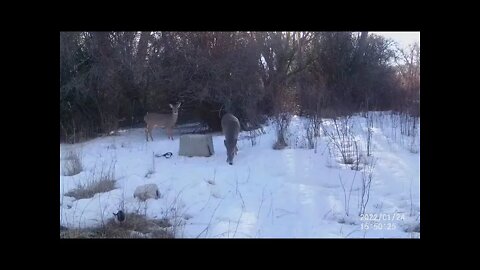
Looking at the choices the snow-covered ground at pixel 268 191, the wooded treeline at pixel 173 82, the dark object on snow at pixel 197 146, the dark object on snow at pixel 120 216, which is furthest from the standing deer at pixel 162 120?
the dark object on snow at pixel 120 216

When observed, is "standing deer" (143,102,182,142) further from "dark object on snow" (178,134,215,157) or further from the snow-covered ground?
"dark object on snow" (178,134,215,157)

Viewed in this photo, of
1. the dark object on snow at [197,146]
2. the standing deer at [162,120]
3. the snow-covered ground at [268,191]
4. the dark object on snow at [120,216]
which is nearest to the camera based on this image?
the snow-covered ground at [268,191]

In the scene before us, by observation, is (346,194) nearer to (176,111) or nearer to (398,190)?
(398,190)

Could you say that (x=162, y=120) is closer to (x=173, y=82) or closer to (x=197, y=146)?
(x=173, y=82)

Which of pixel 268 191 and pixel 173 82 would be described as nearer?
pixel 268 191

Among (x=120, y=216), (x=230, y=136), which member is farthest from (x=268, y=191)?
(x=230, y=136)

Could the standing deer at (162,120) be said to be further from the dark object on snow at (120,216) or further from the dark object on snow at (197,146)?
the dark object on snow at (120,216)

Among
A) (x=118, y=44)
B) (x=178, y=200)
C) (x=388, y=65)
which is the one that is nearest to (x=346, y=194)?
(x=178, y=200)

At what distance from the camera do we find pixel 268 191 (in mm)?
6637

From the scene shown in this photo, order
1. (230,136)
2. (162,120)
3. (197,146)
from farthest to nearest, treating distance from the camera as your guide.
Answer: (162,120) → (197,146) → (230,136)

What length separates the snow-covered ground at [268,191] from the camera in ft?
17.2

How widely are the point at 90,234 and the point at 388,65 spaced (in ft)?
53.8

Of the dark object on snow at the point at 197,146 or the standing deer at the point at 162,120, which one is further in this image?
the standing deer at the point at 162,120

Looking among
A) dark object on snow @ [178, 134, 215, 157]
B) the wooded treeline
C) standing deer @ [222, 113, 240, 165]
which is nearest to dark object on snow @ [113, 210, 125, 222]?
standing deer @ [222, 113, 240, 165]
